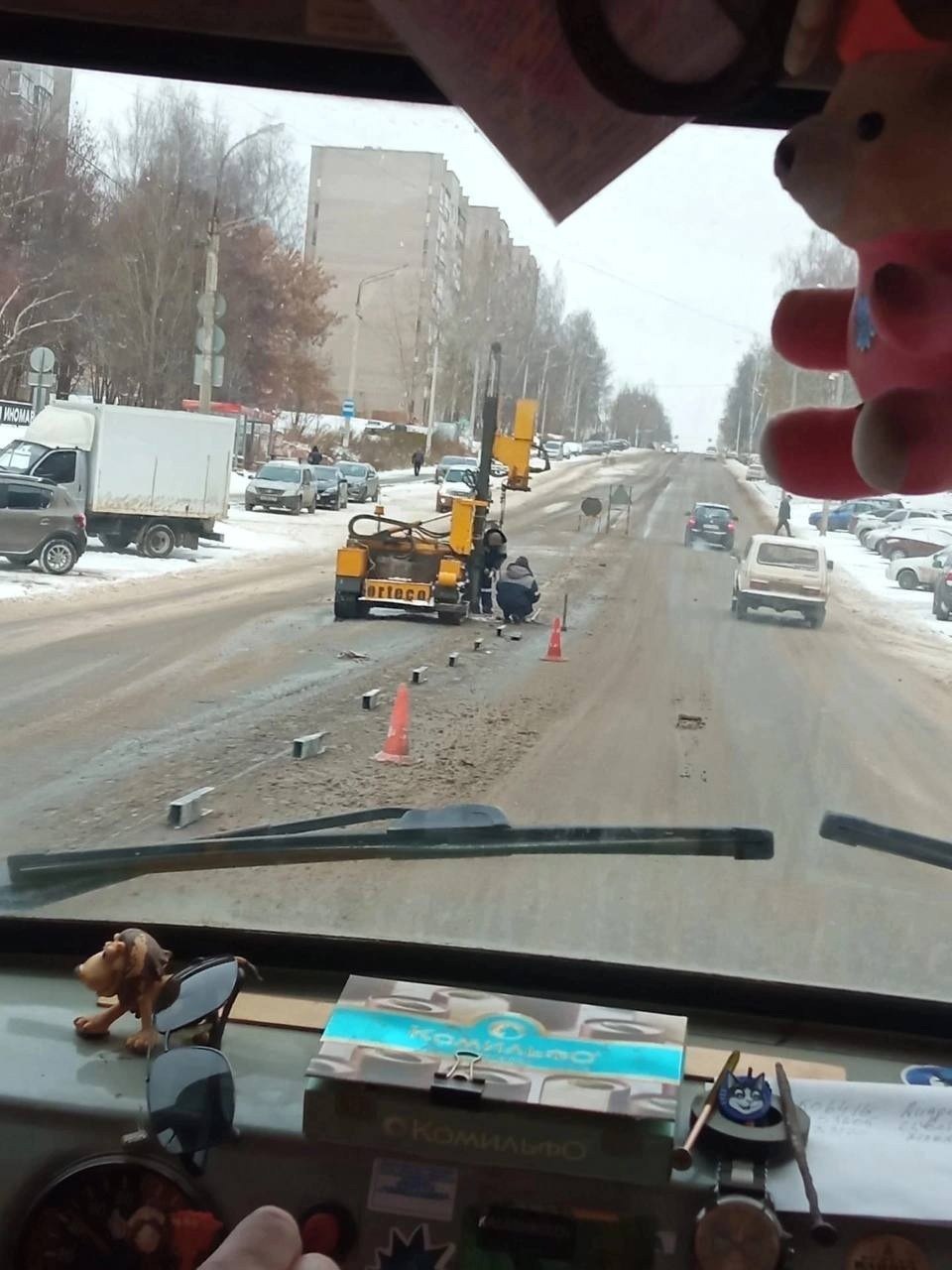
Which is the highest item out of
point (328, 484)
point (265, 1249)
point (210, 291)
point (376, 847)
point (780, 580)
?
point (210, 291)

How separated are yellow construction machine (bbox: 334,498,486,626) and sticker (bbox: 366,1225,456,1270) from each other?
6.10ft

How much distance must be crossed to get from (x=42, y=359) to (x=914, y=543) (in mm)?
2365

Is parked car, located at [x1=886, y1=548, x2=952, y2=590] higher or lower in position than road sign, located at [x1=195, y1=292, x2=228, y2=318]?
lower

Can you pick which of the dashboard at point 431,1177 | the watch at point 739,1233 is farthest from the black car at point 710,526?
the watch at point 739,1233

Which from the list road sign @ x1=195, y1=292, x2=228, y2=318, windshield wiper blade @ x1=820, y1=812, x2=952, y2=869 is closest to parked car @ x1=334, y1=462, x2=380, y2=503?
road sign @ x1=195, y1=292, x2=228, y2=318

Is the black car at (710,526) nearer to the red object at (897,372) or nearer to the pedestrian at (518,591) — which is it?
the pedestrian at (518,591)

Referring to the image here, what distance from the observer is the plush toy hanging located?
3.89 ft

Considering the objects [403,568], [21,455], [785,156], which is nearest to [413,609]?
[403,568]

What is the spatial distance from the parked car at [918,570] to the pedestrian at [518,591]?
1124mm

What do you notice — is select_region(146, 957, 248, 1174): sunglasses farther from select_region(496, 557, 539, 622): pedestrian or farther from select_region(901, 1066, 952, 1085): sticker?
select_region(496, 557, 539, 622): pedestrian

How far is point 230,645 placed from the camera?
3.89 meters

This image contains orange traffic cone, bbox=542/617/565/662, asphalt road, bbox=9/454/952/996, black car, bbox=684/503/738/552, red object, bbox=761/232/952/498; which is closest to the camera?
red object, bbox=761/232/952/498

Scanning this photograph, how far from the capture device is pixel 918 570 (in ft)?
9.70

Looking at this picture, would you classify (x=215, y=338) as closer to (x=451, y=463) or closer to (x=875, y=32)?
(x=451, y=463)
